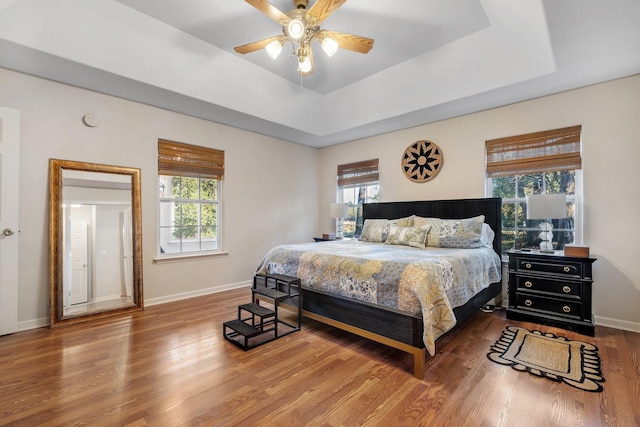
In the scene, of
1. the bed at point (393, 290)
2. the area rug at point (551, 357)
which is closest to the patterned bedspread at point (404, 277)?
the bed at point (393, 290)

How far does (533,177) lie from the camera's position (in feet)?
11.7

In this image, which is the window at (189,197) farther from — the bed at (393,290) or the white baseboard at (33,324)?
the bed at (393,290)

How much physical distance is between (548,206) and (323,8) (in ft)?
9.54

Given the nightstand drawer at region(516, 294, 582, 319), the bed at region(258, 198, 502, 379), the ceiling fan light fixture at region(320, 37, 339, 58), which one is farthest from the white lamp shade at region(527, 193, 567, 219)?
the ceiling fan light fixture at region(320, 37, 339, 58)

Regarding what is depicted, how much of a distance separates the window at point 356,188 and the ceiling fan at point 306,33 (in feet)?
8.15

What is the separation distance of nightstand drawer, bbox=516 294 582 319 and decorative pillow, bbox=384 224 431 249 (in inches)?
45.9

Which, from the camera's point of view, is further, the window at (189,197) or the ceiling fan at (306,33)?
the window at (189,197)

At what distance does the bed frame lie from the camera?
2.09m

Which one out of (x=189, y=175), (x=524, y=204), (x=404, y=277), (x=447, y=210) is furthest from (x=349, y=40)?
(x=524, y=204)

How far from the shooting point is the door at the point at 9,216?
2.74m

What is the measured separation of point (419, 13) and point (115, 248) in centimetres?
414

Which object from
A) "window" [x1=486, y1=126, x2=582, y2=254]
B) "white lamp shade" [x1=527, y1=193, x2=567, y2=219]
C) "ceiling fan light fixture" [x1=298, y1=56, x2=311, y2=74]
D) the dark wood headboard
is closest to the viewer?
"ceiling fan light fixture" [x1=298, y1=56, x2=311, y2=74]

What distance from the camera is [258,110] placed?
4.01m

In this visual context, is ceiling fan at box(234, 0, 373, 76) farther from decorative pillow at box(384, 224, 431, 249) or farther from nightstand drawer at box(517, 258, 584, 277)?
nightstand drawer at box(517, 258, 584, 277)
